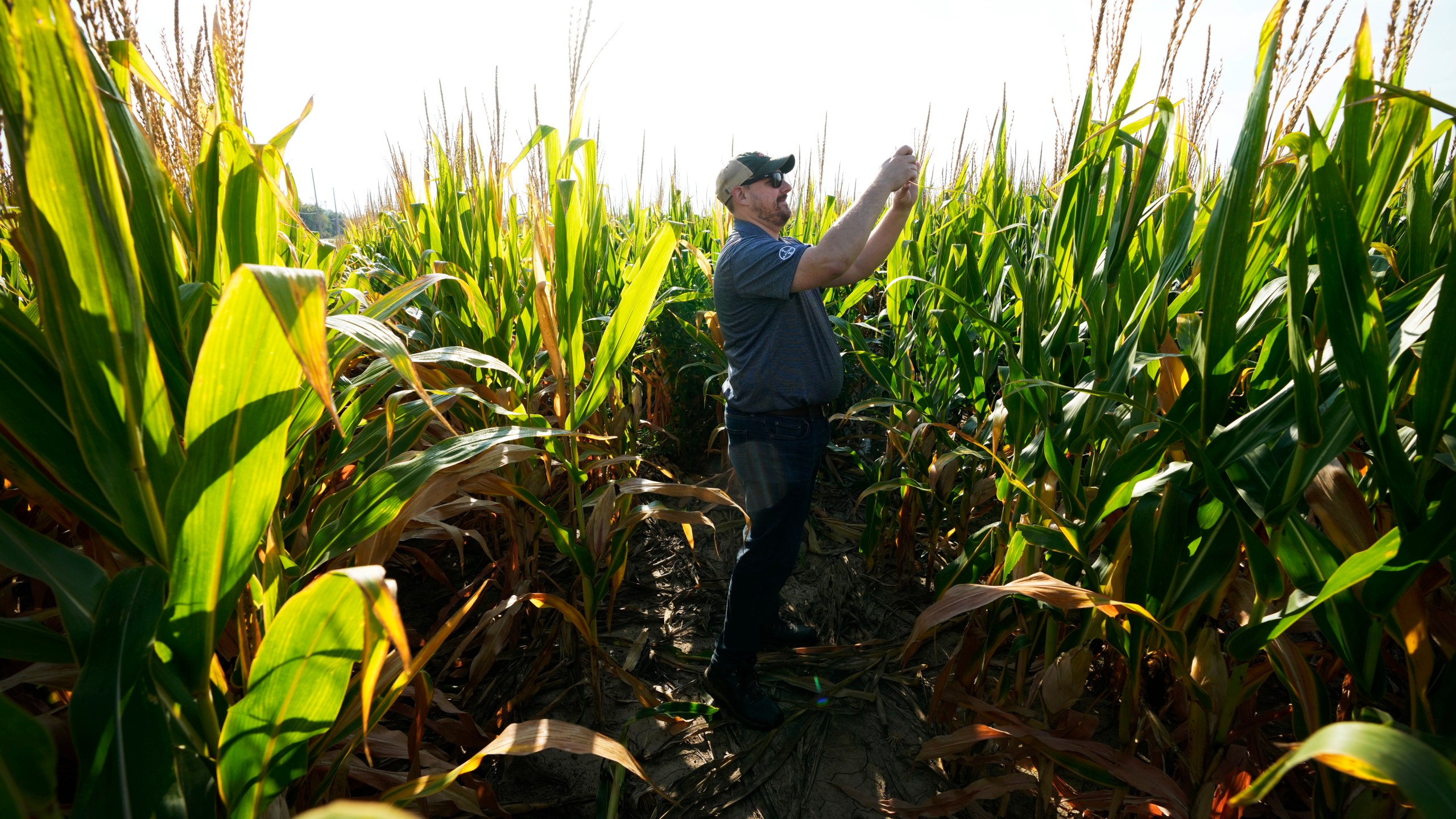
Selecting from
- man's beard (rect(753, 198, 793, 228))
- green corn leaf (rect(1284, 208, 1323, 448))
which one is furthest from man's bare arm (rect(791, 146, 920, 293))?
green corn leaf (rect(1284, 208, 1323, 448))

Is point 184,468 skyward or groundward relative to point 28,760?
skyward

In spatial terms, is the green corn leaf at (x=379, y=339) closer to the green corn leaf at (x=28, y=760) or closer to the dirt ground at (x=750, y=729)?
the green corn leaf at (x=28, y=760)

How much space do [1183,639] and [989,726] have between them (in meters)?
0.42

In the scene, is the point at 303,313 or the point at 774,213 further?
the point at 774,213

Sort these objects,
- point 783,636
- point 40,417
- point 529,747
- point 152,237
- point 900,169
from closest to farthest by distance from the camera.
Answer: point 40,417
point 152,237
point 529,747
point 900,169
point 783,636

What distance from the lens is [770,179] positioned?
197cm

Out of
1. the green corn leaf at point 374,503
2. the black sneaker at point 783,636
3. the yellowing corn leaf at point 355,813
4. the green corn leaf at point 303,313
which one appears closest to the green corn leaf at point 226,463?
the green corn leaf at point 303,313

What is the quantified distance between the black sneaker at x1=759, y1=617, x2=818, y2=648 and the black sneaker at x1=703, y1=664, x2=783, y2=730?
292 millimetres

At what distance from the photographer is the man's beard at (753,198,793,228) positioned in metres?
1.97

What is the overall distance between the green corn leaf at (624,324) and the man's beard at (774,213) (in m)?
0.42

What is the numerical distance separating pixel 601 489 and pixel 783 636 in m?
0.87

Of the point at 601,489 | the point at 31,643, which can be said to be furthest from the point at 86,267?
the point at 601,489

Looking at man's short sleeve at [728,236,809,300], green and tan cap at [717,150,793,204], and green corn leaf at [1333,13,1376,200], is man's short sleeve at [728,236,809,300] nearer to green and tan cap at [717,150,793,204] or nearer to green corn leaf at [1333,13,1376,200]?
green and tan cap at [717,150,793,204]

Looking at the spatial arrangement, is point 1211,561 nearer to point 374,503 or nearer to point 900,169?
point 900,169
